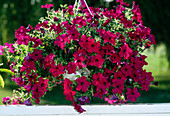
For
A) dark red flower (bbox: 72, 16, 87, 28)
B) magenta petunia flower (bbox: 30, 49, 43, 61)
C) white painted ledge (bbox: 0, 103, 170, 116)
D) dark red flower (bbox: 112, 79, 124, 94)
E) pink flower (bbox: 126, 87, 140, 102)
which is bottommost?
white painted ledge (bbox: 0, 103, 170, 116)

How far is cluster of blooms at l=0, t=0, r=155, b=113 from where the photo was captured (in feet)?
5.34

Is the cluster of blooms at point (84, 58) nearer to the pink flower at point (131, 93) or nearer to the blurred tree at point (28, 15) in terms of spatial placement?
the pink flower at point (131, 93)

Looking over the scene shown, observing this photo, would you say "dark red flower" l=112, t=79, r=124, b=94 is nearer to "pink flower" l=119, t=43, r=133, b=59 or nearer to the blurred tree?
→ "pink flower" l=119, t=43, r=133, b=59

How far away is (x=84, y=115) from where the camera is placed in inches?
59.0

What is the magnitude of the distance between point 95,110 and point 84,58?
33 cm

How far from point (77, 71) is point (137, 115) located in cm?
47

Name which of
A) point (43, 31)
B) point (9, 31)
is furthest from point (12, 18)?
point (43, 31)

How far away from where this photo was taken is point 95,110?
147cm

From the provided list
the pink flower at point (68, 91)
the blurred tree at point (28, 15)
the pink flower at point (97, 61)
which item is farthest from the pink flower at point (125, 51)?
the blurred tree at point (28, 15)

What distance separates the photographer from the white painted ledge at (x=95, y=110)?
→ 1.45 m

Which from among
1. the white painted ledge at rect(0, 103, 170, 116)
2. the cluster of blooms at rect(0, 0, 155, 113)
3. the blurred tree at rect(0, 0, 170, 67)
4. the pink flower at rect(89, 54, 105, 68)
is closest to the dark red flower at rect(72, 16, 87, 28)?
the cluster of blooms at rect(0, 0, 155, 113)

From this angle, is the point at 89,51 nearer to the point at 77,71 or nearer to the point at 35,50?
the point at 77,71

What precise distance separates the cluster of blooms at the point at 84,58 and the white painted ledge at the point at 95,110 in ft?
0.30

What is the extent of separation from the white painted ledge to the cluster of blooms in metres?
0.09
